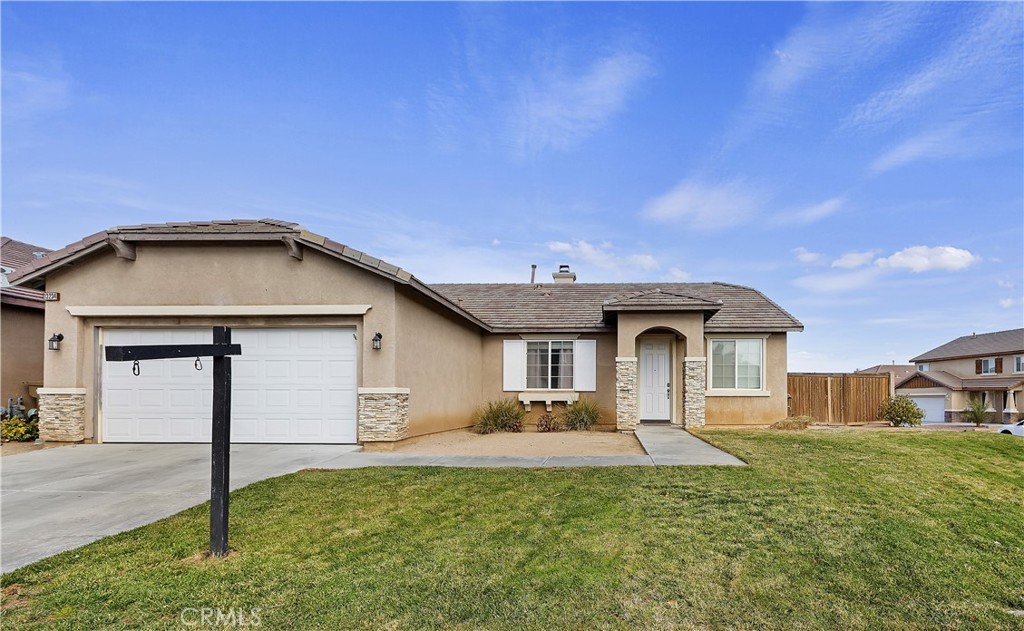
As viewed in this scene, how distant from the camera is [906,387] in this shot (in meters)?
40.8

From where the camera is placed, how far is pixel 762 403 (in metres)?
15.1

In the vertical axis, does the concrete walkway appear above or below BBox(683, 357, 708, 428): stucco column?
below

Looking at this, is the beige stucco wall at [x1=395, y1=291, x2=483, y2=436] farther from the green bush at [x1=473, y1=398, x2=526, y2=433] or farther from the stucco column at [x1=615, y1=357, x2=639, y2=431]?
the stucco column at [x1=615, y1=357, x2=639, y2=431]

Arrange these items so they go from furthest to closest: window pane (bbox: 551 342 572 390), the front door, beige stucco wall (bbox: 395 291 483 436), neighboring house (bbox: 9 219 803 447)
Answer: window pane (bbox: 551 342 572 390)
the front door
beige stucco wall (bbox: 395 291 483 436)
neighboring house (bbox: 9 219 803 447)

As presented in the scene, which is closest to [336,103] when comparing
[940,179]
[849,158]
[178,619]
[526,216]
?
[526,216]

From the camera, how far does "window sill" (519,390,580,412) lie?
49.7ft

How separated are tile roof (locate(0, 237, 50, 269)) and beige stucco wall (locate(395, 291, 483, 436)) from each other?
11884 mm

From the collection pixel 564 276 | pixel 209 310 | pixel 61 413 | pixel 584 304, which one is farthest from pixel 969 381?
pixel 61 413

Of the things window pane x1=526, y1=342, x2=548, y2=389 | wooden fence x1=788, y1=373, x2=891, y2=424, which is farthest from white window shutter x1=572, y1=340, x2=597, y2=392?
wooden fence x1=788, y1=373, x2=891, y2=424

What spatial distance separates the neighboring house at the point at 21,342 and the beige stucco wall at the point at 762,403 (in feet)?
56.8

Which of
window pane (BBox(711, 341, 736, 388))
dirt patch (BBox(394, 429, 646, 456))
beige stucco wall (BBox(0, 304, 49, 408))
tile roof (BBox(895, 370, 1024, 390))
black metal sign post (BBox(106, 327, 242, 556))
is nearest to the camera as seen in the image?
black metal sign post (BBox(106, 327, 242, 556))

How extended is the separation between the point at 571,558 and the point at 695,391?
10235 millimetres

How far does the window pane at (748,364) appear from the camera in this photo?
49.9 ft

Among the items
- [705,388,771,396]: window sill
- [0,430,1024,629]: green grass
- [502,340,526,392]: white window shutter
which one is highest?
[502,340,526,392]: white window shutter
